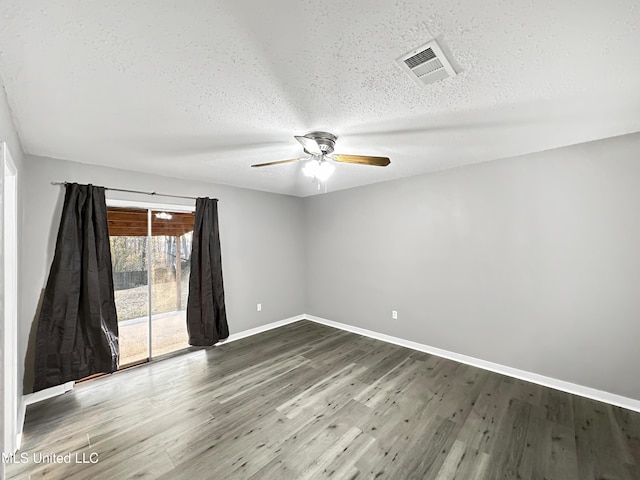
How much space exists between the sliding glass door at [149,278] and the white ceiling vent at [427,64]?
342 cm

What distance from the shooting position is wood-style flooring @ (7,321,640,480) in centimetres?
183

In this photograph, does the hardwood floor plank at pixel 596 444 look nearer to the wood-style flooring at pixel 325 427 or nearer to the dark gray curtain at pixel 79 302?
the wood-style flooring at pixel 325 427

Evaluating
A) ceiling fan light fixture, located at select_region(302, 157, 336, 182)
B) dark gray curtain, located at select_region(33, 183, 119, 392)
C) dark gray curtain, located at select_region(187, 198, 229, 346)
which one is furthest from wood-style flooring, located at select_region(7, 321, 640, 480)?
ceiling fan light fixture, located at select_region(302, 157, 336, 182)

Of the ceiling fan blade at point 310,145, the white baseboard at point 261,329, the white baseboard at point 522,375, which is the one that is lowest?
the white baseboard at point 522,375

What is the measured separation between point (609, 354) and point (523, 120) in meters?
2.34

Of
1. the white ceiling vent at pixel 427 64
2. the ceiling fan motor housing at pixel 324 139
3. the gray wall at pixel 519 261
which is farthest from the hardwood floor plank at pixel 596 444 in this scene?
the ceiling fan motor housing at pixel 324 139

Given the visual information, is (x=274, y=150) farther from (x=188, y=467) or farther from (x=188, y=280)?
(x=188, y=467)

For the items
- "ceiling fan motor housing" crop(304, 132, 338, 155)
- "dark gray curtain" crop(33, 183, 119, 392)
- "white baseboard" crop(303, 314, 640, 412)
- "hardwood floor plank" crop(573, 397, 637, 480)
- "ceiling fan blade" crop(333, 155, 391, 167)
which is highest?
"ceiling fan motor housing" crop(304, 132, 338, 155)

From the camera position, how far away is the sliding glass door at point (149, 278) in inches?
128

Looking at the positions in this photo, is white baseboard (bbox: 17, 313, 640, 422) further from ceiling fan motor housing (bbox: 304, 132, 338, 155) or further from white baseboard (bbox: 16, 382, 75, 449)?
ceiling fan motor housing (bbox: 304, 132, 338, 155)

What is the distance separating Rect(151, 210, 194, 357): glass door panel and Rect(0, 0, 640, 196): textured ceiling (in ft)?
4.08

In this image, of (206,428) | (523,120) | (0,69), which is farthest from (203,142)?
(523,120)

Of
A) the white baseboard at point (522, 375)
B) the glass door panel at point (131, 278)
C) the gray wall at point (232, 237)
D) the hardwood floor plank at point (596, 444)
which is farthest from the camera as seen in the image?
the glass door panel at point (131, 278)

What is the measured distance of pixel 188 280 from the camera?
381cm
